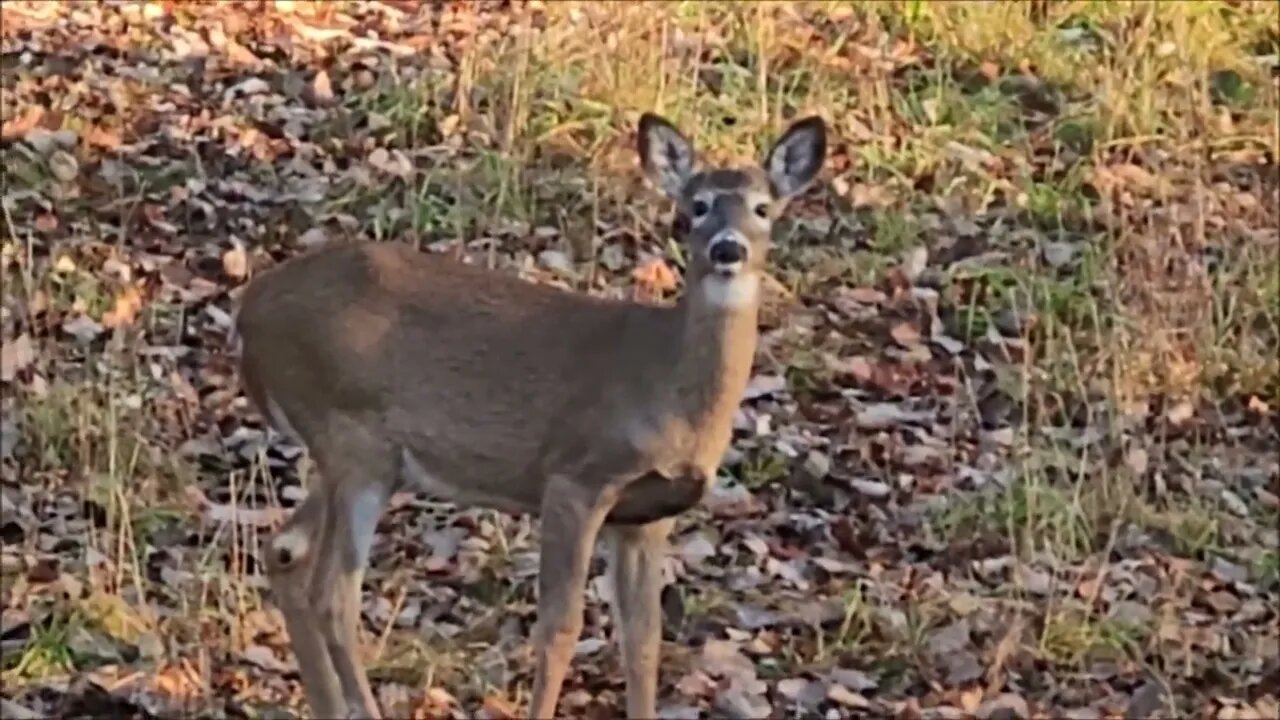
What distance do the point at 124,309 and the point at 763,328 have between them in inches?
83.4

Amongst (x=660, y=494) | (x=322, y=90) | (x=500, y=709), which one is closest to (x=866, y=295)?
(x=322, y=90)

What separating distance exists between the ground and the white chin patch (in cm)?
105

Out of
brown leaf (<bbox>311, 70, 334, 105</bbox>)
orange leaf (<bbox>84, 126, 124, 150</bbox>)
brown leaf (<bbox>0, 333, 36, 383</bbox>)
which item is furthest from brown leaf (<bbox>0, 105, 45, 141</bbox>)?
brown leaf (<bbox>0, 333, 36, 383</bbox>)

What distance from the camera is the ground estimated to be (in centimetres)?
588

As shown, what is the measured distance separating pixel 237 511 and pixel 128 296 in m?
1.66

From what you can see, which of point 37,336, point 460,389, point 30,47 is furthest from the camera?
point 30,47

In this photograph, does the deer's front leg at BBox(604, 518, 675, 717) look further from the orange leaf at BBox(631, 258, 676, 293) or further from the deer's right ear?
the orange leaf at BBox(631, 258, 676, 293)

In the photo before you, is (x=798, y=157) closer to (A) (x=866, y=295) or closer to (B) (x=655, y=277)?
(B) (x=655, y=277)

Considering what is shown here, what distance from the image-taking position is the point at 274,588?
5.30 meters

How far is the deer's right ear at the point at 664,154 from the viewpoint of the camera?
17.7ft

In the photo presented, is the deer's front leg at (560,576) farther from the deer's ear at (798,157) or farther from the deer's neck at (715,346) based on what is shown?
the deer's ear at (798,157)

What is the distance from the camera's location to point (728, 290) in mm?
5062

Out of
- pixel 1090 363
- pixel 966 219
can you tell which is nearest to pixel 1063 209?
pixel 966 219

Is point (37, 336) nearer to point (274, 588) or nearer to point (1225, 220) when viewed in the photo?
point (274, 588)
